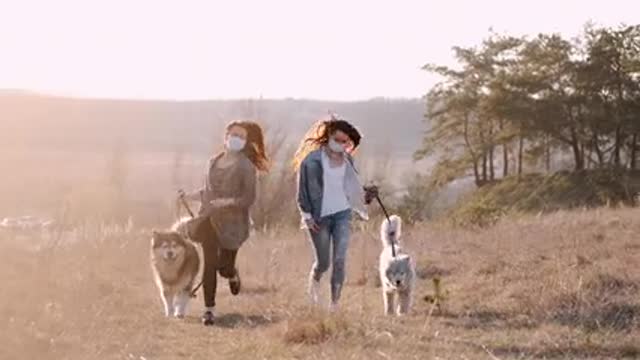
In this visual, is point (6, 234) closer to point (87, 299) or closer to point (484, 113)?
point (87, 299)

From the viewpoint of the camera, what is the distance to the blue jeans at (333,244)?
9781 millimetres

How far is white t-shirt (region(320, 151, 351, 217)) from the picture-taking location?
9.75m

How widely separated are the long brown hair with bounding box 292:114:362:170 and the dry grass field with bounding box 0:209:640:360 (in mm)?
1524

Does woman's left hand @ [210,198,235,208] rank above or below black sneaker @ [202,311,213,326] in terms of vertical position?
above

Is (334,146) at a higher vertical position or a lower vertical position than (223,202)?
higher

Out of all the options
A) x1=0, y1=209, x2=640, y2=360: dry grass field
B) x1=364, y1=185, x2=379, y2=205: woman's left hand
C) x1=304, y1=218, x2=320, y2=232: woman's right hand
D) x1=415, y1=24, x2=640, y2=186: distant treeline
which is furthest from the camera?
x1=415, y1=24, x2=640, y2=186: distant treeline

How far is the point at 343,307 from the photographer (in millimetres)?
10641

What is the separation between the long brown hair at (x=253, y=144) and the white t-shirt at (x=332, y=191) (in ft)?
2.14

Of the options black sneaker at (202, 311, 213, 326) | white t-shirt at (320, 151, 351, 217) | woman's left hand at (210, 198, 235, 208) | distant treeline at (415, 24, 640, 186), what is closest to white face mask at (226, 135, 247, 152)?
woman's left hand at (210, 198, 235, 208)

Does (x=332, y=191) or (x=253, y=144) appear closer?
(x=332, y=191)

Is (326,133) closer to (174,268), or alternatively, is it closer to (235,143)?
(235,143)

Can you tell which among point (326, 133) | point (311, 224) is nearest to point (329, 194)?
point (311, 224)

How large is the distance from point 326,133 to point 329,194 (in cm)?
58

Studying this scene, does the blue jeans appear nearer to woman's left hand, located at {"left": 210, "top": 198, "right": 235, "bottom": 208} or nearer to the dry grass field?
the dry grass field
